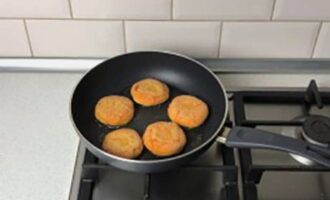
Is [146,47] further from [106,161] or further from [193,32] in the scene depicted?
[106,161]

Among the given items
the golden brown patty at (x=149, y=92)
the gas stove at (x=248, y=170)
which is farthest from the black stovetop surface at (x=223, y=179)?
the golden brown patty at (x=149, y=92)


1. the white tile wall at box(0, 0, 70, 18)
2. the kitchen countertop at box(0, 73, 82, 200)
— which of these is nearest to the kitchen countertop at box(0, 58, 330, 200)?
the kitchen countertop at box(0, 73, 82, 200)

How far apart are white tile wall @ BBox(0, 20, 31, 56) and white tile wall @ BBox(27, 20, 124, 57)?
2cm

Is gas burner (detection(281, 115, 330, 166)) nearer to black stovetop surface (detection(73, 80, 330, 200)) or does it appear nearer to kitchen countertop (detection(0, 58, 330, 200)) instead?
black stovetop surface (detection(73, 80, 330, 200))

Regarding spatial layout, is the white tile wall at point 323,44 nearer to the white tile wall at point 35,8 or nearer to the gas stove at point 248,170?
the gas stove at point 248,170

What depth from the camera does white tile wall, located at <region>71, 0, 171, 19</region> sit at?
2.81 ft

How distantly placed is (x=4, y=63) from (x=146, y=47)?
1.00 feet

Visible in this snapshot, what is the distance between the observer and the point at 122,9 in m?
0.87

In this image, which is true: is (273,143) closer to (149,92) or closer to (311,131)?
(311,131)

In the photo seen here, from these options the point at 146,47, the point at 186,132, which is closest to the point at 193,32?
the point at 146,47

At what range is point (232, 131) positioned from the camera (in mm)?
724

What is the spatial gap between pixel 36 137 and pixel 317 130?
0.51 metres

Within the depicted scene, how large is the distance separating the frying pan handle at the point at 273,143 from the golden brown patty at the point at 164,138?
0.07 m

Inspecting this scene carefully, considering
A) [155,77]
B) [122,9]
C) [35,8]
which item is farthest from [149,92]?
[35,8]
